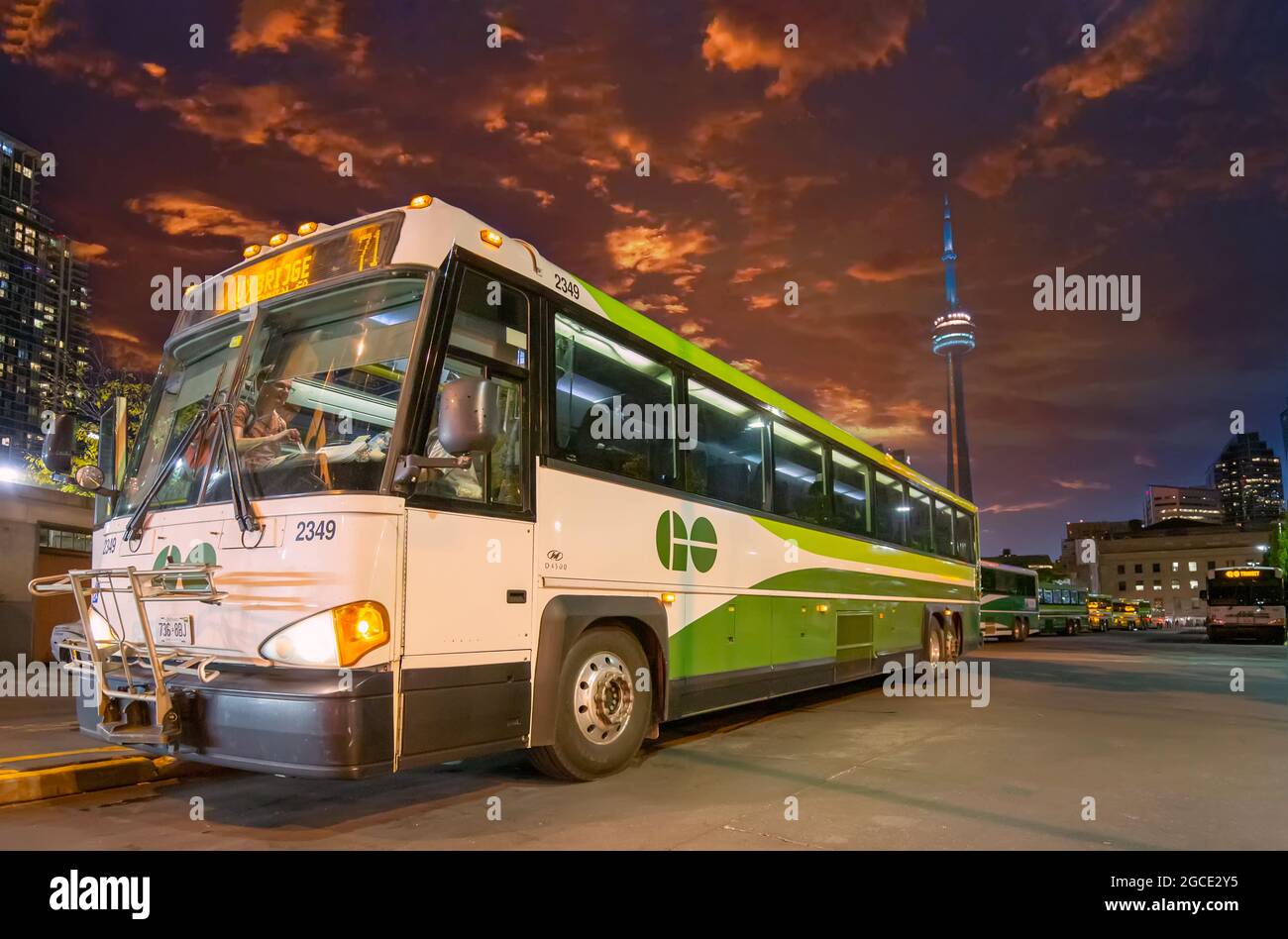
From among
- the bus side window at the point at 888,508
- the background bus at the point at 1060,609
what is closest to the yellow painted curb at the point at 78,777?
the bus side window at the point at 888,508

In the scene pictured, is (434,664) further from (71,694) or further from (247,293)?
(71,694)

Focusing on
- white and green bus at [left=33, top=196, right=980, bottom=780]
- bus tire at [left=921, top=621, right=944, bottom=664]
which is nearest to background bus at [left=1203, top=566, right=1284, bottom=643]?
bus tire at [left=921, top=621, right=944, bottom=664]

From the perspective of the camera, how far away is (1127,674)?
16.6 m

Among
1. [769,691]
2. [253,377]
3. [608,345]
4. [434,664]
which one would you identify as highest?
[608,345]

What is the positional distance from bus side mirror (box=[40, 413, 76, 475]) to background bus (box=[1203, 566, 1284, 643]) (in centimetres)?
3913

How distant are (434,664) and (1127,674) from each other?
51.8ft

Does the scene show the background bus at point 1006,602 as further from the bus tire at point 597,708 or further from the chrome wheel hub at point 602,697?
the chrome wheel hub at point 602,697

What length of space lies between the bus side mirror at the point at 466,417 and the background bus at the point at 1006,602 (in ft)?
113

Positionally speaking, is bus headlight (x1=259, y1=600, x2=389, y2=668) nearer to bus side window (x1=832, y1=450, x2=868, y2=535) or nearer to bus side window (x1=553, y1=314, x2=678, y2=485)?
bus side window (x1=553, y1=314, x2=678, y2=485)

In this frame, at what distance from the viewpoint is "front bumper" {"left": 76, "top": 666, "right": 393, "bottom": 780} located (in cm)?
451

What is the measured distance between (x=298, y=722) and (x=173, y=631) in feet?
4.57

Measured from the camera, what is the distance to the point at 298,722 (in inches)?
179

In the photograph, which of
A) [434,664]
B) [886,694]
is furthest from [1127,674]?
[434,664]

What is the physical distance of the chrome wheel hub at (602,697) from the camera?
20.5 ft
